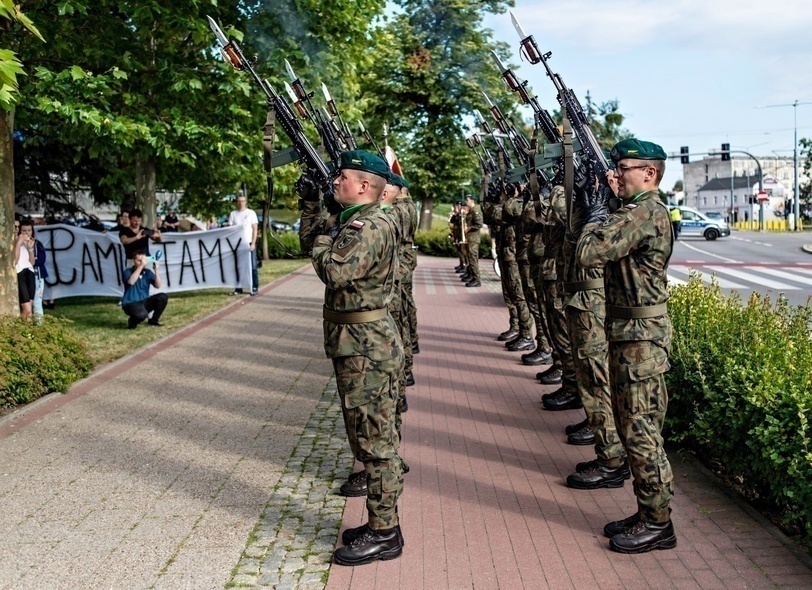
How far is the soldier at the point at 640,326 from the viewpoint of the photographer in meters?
4.52

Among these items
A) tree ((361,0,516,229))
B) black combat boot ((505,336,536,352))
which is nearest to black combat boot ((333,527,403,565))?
black combat boot ((505,336,536,352))

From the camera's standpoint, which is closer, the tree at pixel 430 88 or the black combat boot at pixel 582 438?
the black combat boot at pixel 582 438

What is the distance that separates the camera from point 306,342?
12.2 metres

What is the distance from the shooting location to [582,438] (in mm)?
6652

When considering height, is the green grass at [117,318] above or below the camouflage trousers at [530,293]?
below

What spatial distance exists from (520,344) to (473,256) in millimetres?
9636

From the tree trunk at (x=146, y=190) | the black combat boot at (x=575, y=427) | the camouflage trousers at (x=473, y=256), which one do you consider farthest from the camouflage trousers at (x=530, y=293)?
the camouflage trousers at (x=473, y=256)

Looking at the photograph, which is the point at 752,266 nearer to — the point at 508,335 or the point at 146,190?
the point at 508,335

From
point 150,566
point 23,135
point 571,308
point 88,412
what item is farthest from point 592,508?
point 23,135

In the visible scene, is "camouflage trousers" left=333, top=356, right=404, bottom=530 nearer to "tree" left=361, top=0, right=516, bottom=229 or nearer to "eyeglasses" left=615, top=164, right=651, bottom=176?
"eyeglasses" left=615, top=164, right=651, bottom=176

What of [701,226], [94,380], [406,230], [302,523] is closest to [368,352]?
[302,523]

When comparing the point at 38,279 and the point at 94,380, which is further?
the point at 38,279

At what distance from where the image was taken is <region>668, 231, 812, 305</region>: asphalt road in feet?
62.8

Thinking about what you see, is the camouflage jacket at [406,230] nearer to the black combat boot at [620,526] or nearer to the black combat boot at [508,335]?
the black combat boot at [508,335]
